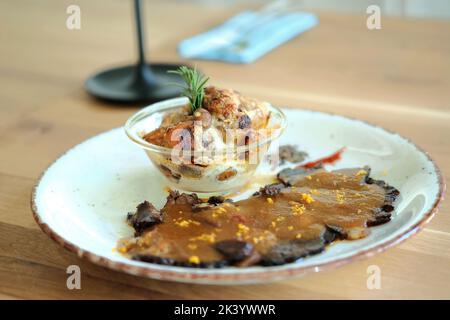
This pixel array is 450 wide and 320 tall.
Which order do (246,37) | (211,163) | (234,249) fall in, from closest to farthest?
(234,249)
(211,163)
(246,37)

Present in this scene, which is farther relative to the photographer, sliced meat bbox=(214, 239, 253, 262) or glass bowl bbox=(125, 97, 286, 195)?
glass bowl bbox=(125, 97, 286, 195)

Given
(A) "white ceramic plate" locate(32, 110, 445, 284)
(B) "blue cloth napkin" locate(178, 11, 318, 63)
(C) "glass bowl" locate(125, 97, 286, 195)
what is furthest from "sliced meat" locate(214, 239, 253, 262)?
(B) "blue cloth napkin" locate(178, 11, 318, 63)

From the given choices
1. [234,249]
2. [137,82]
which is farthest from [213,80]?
[234,249]

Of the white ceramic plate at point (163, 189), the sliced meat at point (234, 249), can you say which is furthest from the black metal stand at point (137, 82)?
the sliced meat at point (234, 249)

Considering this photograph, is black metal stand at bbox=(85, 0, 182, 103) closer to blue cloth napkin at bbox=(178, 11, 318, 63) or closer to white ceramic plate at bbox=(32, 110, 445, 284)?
blue cloth napkin at bbox=(178, 11, 318, 63)

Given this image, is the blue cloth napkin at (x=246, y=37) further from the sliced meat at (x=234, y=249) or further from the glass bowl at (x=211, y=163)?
the sliced meat at (x=234, y=249)

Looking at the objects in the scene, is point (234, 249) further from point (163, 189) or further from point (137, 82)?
point (137, 82)
